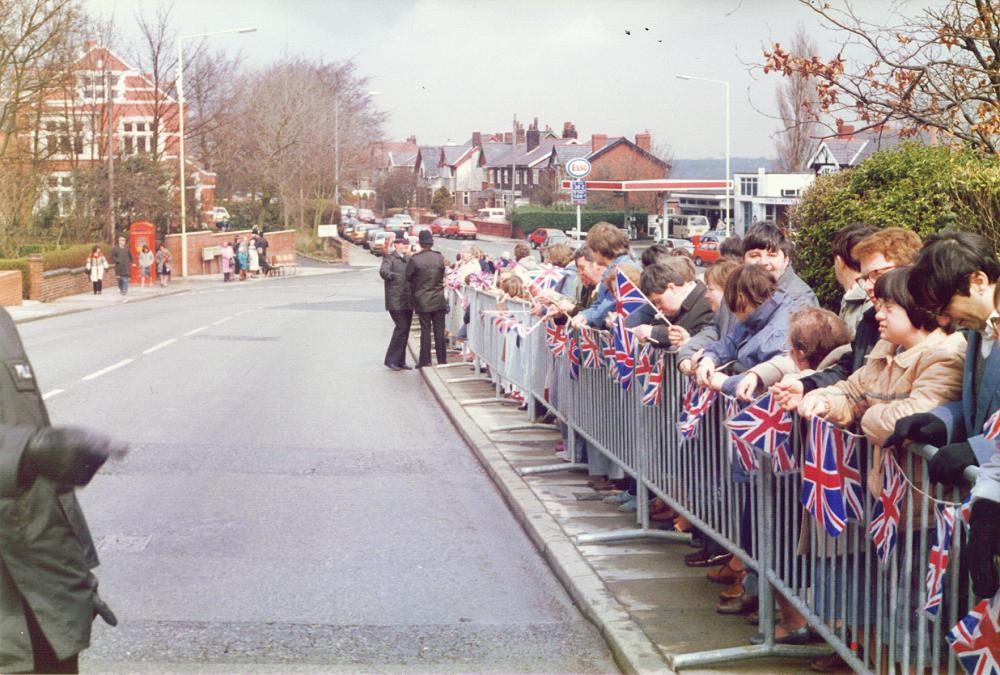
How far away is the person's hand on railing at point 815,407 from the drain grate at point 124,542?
13.9ft

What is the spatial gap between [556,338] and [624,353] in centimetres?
254

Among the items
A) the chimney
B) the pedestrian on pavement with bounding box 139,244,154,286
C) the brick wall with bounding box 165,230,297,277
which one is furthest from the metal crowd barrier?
the chimney

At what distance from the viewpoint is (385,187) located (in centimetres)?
11919

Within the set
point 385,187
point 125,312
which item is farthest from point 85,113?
point 385,187

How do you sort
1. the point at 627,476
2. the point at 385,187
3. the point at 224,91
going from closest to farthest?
1. the point at 627,476
2. the point at 224,91
3. the point at 385,187

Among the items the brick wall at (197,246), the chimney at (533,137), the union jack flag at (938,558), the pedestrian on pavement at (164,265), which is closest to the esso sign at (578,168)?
the pedestrian on pavement at (164,265)

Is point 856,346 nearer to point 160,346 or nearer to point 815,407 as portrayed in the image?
point 815,407

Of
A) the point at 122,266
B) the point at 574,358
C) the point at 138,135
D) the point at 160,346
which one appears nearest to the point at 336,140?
the point at 138,135

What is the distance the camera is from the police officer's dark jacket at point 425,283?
17.6 meters

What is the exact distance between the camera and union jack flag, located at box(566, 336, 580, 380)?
9.20 metres

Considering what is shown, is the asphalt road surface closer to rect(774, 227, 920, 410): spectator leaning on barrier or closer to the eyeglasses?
rect(774, 227, 920, 410): spectator leaning on barrier

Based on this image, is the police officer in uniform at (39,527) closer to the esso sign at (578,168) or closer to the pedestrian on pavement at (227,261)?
the esso sign at (578,168)

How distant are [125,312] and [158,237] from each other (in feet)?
72.3

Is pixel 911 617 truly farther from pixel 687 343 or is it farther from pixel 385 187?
pixel 385 187
